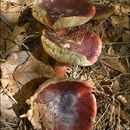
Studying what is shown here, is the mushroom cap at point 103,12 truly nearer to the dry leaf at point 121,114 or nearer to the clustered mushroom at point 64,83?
the clustered mushroom at point 64,83

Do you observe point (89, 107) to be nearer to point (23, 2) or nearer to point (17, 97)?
point (17, 97)

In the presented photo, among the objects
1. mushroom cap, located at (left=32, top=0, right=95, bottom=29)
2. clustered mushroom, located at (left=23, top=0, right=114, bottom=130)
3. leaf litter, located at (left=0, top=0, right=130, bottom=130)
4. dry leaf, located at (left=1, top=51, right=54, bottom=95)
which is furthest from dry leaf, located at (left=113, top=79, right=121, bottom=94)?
mushroom cap, located at (left=32, top=0, right=95, bottom=29)

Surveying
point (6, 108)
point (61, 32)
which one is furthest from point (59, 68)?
point (6, 108)

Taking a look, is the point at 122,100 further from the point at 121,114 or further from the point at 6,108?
the point at 6,108

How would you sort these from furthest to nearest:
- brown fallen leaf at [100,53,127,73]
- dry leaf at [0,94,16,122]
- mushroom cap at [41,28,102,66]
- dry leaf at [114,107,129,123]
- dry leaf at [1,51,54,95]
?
brown fallen leaf at [100,53,127,73] < dry leaf at [114,107,129,123] < dry leaf at [1,51,54,95] < dry leaf at [0,94,16,122] < mushroom cap at [41,28,102,66]

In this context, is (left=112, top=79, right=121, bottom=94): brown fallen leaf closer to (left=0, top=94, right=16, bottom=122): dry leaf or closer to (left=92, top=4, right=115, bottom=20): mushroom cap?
(left=92, top=4, right=115, bottom=20): mushroom cap

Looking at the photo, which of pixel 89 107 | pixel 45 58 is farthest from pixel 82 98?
pixel 45 58

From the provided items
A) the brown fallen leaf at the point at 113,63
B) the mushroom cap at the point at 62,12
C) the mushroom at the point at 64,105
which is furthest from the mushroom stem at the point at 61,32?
the brown fallen leaf at the point at 113,63
